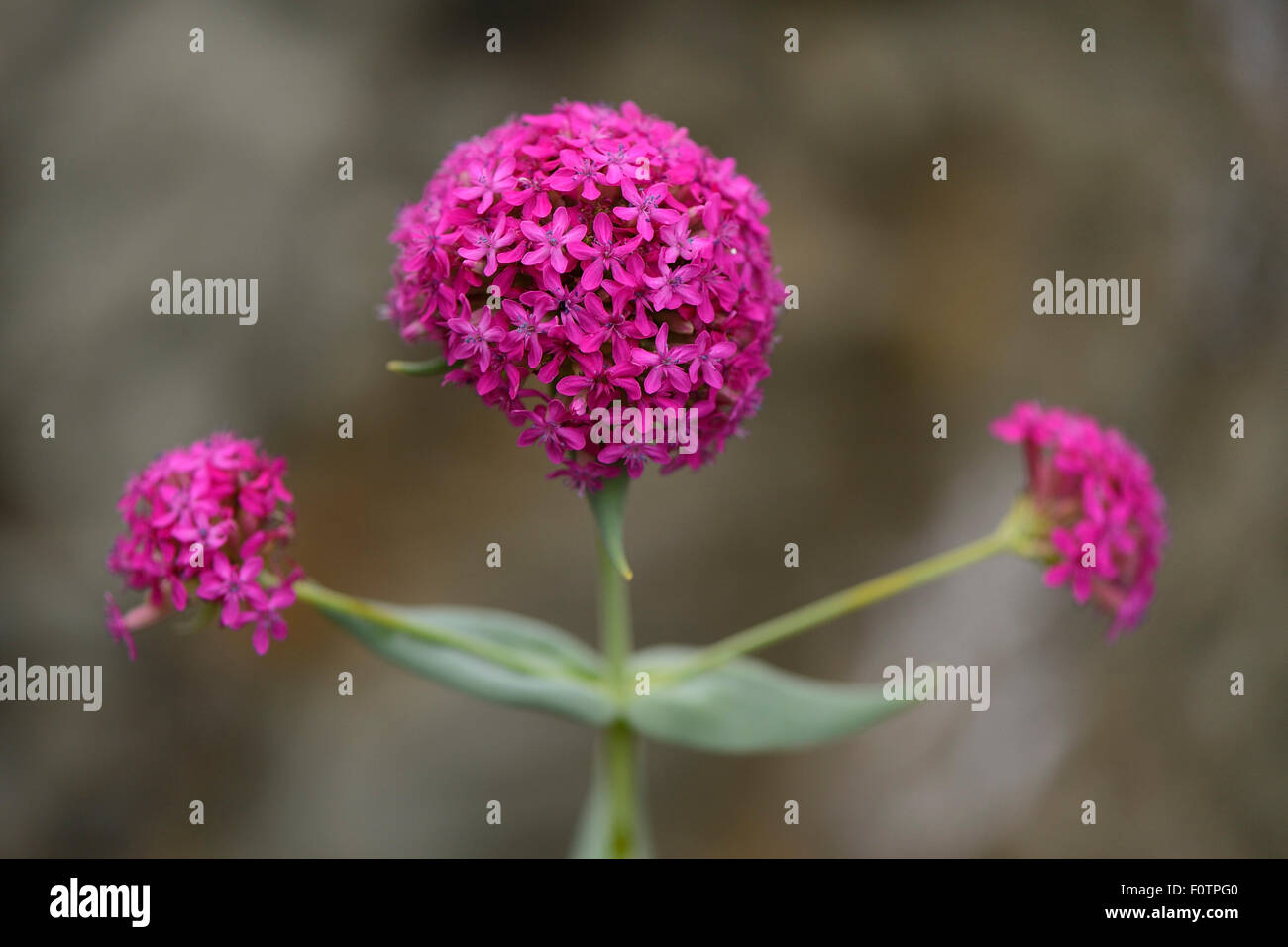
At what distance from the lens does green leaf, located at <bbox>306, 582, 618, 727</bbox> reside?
90.2 inches

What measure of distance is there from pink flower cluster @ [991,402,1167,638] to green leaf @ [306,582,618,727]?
46.0 inches

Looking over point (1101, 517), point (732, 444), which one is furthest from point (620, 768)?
point (732, 444)

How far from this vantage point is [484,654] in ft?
7.75

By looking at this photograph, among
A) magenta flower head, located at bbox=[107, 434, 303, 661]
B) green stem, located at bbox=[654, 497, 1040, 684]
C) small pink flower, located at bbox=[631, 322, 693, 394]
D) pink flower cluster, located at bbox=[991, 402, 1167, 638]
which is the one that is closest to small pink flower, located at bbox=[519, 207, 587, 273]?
small pink flower, located at bbox=[631, 322, 693, 394]

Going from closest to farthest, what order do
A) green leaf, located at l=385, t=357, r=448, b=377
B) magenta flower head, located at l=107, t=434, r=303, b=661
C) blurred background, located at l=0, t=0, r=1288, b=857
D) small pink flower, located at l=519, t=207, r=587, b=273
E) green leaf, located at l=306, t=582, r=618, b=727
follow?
1. small pink flower, located at l=519, t=207, r=587, b=273
2. green leaf, located at l=385, t=357, r=448, b=377
3. magenta flower head, located at l=107, t=434, r=303, b=661
4. green leaf, located at l=306, t=582, r=618, b=727
5. blurred background, located at l=0, t=0, r=1288, b=857

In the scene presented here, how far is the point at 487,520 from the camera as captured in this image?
4.49 metres

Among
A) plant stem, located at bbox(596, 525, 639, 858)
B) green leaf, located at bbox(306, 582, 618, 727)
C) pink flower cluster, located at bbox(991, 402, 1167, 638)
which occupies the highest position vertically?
pink flower cluster, located at bbox(991, 402, 1167, 638)

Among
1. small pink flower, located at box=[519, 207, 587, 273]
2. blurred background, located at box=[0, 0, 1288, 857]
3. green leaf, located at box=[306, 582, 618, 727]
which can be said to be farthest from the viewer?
blurred background, located at box=[0, 0, 1288, 857]

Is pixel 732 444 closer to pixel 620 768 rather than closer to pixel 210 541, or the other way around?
pixel 620 768

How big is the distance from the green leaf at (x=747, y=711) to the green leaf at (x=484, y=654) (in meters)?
0.13

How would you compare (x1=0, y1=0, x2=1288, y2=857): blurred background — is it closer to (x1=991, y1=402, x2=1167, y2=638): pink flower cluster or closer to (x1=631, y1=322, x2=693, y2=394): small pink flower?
(x1=991, y1=402, x2=1167, y2=638): pink flower cluster

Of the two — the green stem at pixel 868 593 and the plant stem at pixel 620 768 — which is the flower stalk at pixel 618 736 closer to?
the plant stem at pixel 620 768

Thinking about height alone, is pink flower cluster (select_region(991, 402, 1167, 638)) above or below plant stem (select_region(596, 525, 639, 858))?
above

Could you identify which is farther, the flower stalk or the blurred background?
the blurred background
